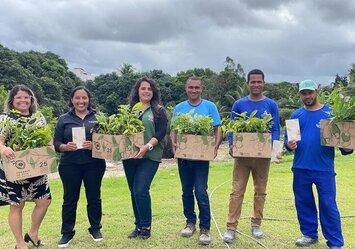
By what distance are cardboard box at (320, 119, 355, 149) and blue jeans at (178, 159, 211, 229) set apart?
4.39 feet

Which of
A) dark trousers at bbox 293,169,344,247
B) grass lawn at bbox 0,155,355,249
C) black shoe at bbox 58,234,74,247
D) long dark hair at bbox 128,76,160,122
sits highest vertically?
long dark hair at bbox 128,76,160,122

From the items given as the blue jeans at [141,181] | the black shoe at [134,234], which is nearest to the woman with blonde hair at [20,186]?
the blue jeans at [141,181]

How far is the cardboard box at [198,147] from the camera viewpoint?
14.3 ft

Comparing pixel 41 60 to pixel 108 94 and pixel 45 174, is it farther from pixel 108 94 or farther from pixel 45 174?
pixel 45 174

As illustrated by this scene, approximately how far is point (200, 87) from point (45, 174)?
201 cm

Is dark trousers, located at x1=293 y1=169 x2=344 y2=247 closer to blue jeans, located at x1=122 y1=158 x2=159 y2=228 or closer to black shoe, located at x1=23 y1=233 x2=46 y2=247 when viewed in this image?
blue jeans, located at x1=122 y1=158 x2=159 y2=228

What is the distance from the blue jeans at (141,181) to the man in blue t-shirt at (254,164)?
3.22 ft

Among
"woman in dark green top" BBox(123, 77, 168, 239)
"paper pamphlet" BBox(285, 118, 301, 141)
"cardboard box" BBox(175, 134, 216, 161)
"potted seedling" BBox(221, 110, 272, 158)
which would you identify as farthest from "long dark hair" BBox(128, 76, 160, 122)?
"paper pamphlet" BBox(285, 118, 301, 141)

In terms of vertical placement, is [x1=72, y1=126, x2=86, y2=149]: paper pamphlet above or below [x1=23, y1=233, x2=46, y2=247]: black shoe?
above

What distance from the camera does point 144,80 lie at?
183 inches

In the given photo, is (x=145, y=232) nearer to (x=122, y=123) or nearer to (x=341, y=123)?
(x=122, y=123)

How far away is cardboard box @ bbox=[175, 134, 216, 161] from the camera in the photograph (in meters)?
4.35

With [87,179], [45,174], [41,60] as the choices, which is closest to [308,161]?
[87,179]

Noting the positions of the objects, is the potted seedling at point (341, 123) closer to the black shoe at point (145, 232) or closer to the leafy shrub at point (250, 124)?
the leafy shrub at point (250, 124)
